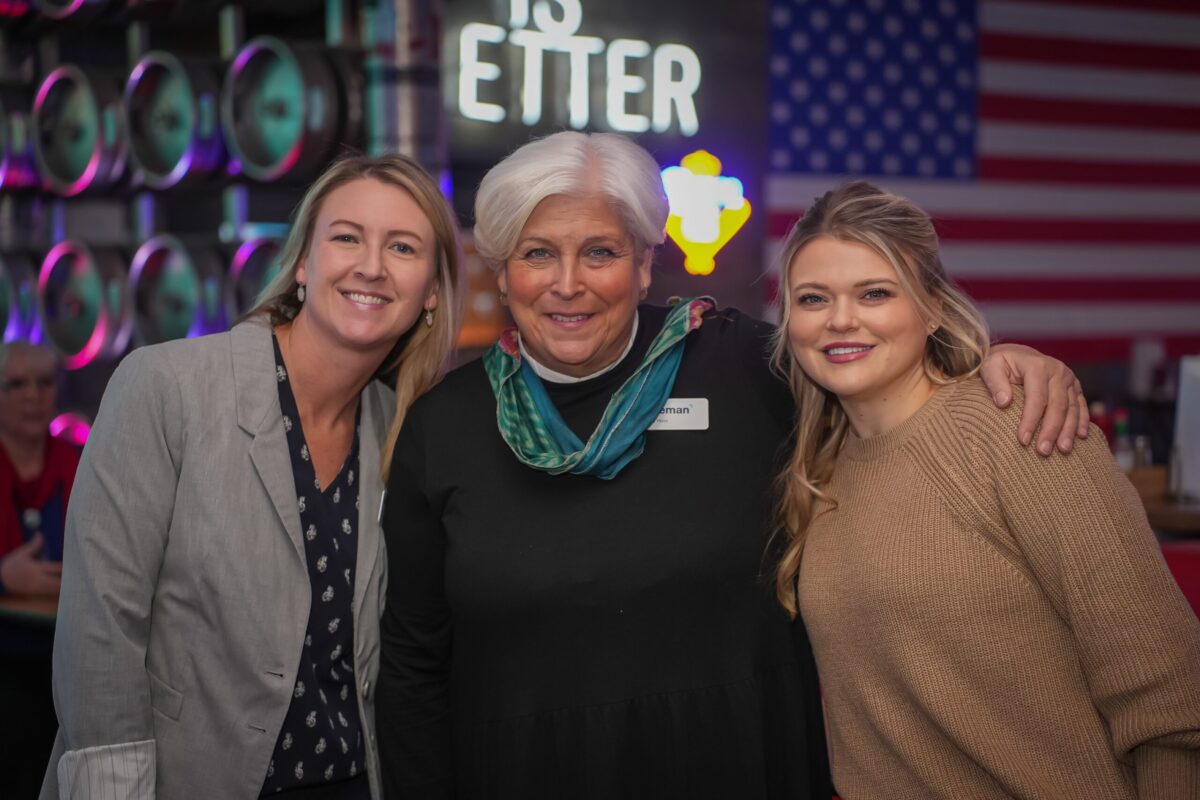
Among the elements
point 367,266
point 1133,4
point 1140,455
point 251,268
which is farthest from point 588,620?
point 1133,4

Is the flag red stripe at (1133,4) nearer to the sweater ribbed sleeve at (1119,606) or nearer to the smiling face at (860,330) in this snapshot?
the smiling face at (860,330)

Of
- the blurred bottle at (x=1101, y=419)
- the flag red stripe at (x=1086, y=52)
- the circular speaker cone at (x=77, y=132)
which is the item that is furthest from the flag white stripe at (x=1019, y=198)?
the circular speaker cone at (x=77, y=132)

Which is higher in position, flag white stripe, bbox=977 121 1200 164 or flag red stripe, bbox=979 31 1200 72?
flag red stripe, bbox=979 31 1200 72

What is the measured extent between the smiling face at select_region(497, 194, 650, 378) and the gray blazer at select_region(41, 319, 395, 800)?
17.7 inches

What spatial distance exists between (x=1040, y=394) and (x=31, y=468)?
3106 millimetres

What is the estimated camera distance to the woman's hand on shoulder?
1.50 meters

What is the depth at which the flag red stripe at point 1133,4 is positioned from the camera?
672cm

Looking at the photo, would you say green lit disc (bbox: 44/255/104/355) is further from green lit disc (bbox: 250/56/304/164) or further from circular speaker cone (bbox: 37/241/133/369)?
green lit disc (bbox: 250/56/304/164)

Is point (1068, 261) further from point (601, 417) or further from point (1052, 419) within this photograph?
point (1052, 419)

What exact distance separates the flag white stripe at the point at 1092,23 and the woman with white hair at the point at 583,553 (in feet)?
17.9

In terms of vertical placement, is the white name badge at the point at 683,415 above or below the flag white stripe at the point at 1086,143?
below

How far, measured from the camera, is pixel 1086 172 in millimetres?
6945

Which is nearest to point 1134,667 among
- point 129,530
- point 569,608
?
point 569,608

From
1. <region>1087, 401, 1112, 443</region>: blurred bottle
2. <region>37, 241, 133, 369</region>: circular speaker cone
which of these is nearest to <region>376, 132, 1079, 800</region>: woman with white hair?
<region>37, 241, 133, 369</region>: circular speaker cone
